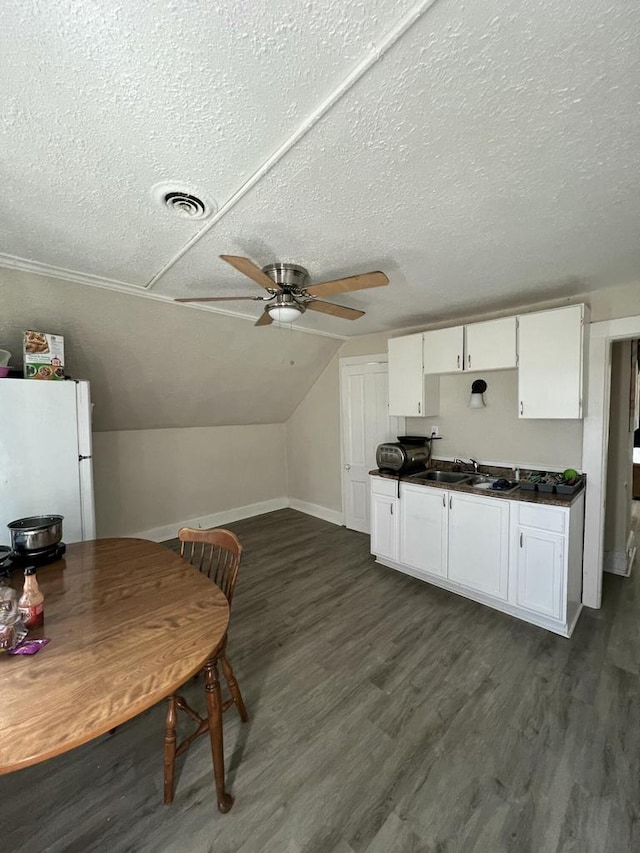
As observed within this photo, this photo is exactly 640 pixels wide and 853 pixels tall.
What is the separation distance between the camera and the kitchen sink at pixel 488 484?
2670 millimetres

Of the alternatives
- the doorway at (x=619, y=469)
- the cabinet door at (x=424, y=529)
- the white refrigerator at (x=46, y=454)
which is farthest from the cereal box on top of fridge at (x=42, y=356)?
the doorway at (x=619, y=469)

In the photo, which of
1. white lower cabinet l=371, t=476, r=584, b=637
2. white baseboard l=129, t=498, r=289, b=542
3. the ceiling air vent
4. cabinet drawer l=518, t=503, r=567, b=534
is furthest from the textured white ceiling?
white baseboard l=129, t=498, r=289, b=542

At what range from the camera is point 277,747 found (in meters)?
1.61

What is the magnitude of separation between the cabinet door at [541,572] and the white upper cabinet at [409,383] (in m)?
1.43

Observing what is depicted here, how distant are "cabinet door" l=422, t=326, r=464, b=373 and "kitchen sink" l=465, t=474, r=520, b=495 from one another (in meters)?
1.04

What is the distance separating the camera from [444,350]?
3.13 metres

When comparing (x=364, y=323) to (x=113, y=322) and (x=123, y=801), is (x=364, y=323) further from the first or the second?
(x=123, y=801)

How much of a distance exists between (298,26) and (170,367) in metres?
3.06

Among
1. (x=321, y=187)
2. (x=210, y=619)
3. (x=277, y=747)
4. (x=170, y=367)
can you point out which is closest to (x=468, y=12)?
(x=321, y=187)

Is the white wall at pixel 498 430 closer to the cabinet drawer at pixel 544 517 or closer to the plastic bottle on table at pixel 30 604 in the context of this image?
the cabinet drawer at pixel 544 517

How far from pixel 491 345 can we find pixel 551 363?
47 cm

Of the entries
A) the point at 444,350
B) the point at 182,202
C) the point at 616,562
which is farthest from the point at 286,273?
the point at 616,562

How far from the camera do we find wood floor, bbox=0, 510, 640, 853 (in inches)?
50.6

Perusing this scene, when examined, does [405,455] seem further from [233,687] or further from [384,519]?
[233,687]
